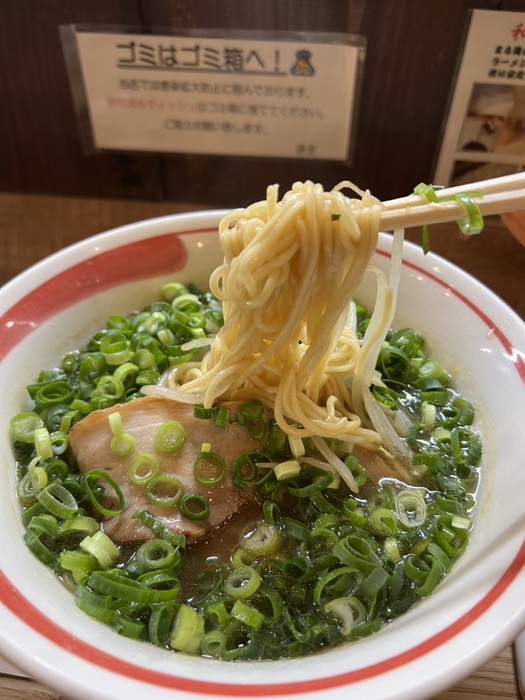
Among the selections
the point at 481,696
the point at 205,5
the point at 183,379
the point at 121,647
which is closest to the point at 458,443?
the point at 481,696

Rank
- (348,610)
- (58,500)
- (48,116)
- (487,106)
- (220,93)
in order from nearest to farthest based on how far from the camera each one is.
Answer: (348,610) → (58,500) → (487,106) → (220,93) → (48,116)

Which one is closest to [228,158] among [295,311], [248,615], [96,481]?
[295,311]

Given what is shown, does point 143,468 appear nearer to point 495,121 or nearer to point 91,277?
point 91,277

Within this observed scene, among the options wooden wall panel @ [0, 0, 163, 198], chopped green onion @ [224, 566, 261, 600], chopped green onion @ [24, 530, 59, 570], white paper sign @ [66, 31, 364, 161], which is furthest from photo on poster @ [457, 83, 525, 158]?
chopped green onion @ [24, 530, 59, 570]

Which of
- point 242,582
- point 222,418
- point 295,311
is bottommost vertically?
point 242,582

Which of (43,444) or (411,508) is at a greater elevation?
(43,444)

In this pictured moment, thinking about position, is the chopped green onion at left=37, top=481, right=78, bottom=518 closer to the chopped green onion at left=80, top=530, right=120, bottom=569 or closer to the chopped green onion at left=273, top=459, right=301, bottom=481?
the chopped green onion at left=80, top=530, right=120, bottom=569

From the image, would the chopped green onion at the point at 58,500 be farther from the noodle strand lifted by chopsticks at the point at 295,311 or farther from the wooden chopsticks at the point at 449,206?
the wooden chopsticks at the point at 449,206
